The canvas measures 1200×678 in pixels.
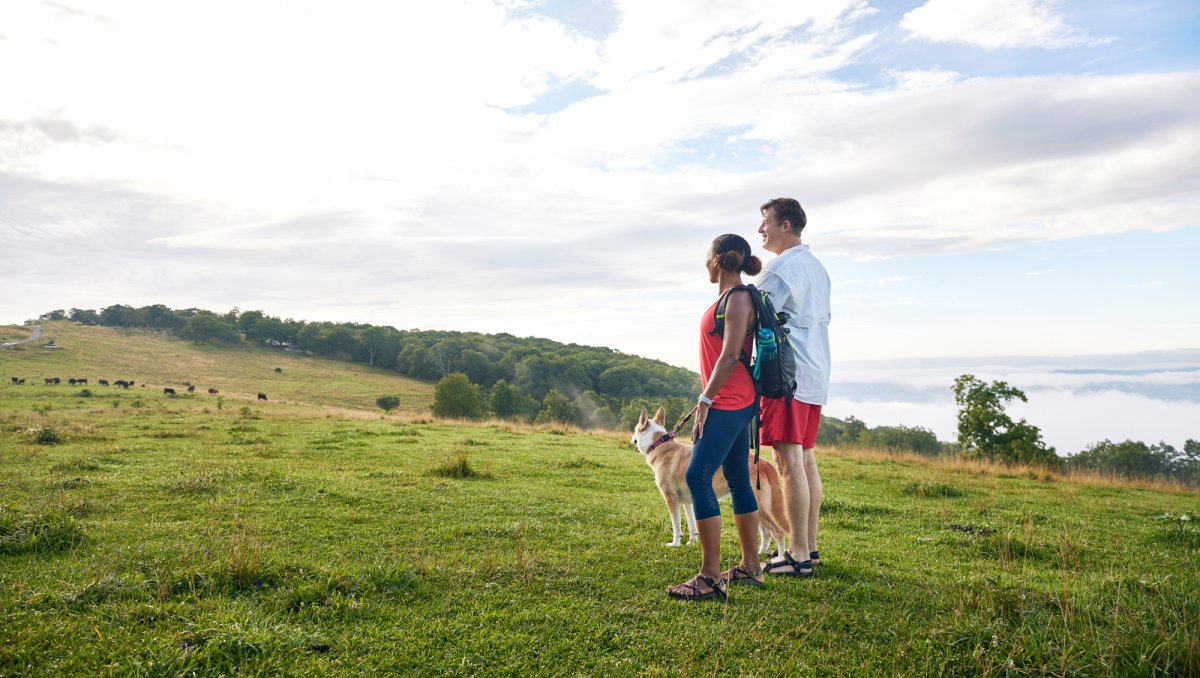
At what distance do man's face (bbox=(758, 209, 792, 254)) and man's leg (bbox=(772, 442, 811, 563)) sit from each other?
1783mm

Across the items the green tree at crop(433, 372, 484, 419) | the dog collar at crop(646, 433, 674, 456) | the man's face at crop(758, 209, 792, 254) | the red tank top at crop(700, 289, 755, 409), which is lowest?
the green tree at crop(433, 372, 484, 419)

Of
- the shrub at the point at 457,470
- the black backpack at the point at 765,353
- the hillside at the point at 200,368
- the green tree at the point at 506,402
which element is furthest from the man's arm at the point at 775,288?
the green tree at the point at 506,402

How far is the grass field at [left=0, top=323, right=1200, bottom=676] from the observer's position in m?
3.62

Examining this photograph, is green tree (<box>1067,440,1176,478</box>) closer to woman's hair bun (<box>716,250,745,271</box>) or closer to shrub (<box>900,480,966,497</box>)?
shrub (<box>900,480,966,497</box>)

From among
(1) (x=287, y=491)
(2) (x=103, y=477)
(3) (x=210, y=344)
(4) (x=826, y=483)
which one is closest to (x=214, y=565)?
(1) (x=287, y=491)

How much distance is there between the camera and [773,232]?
562 centimetres

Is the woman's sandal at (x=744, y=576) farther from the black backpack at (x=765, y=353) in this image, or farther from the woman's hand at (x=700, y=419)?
the woman's hand at (x=700, y=419)

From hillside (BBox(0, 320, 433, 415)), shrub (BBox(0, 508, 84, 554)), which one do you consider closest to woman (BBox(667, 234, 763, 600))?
shrub (BBox(0, 508, 84, 554))

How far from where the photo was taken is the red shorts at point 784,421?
5.23 m

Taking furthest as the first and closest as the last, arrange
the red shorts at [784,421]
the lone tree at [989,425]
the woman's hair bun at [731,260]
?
the lone tree at [989,425] < the red shorts at [784,421] < the woman's hair bun at [731,260]

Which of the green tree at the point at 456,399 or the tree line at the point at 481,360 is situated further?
the tree line at the point at 481,360

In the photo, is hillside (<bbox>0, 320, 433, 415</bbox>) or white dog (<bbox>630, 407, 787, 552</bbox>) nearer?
white dog (<bbox>630, 407, 787, 552</bbox>)

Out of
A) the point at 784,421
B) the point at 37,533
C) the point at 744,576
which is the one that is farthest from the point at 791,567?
the point at 37,533

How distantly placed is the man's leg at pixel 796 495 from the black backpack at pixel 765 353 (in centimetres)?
51
